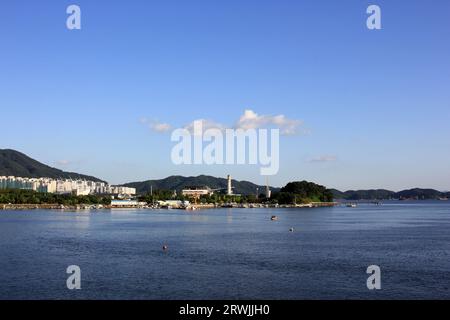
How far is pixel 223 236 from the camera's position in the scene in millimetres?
48844

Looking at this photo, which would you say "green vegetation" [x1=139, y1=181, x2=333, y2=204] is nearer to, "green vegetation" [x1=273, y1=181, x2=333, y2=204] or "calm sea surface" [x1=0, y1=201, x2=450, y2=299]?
"green vegetation" [x1=273, y1=181, x2=333, y2=204]

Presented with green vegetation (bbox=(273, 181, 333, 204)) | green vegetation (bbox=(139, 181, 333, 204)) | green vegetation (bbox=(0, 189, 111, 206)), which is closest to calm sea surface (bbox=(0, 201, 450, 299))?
green vegetation (bbox=(0, 189, 111, 206))

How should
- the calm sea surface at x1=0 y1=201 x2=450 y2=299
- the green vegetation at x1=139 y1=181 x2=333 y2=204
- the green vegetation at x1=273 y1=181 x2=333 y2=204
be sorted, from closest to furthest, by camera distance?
the calm sea surface at x1=0 y1=201 x2=450 y2=299
the green vegetation at x1=139 y1=181 x2=333 y2=204
the green vegetation at x1=273 y1=181 x2=333 y2=204

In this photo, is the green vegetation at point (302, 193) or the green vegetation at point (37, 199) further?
the green vegetation at point (302, 193)

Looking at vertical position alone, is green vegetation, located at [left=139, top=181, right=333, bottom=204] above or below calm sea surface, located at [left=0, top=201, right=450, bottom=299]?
above

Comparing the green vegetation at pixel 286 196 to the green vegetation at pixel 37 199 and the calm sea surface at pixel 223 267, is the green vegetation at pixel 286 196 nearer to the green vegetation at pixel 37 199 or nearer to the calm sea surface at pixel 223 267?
the green vegetation at pixel 37 199

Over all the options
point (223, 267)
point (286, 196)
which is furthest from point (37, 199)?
point (223, 267)

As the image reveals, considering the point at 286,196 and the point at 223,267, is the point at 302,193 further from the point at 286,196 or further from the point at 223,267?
the point at 223,267

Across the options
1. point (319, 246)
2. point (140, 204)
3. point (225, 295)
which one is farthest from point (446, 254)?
point (140, 204)

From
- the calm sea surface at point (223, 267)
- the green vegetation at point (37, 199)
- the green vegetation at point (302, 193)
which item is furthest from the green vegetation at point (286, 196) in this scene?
the calm sea surface at point (223, 267)
